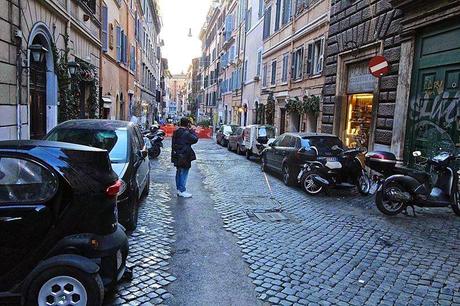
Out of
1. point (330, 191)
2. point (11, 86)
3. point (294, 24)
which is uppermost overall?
point (294, 24)

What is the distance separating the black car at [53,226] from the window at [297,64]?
681 inches

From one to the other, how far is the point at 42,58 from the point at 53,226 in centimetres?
726

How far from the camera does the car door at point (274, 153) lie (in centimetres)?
1256

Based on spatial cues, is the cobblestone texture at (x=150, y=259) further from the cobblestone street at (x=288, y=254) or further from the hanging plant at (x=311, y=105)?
the hanging plant at (x=311, y=105)

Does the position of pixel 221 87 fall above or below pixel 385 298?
above

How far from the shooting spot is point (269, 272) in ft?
15.6

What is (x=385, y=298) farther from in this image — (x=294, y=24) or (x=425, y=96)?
(x=294, y=24)

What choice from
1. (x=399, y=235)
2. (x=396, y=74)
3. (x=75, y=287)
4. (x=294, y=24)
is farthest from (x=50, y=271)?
(x=294, y=24)

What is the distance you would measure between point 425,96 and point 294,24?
1194 cm

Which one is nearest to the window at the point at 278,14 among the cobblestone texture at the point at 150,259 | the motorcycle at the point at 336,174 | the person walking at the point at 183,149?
the motorcycle at the point at 336,174

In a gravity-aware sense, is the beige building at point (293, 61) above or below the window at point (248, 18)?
below

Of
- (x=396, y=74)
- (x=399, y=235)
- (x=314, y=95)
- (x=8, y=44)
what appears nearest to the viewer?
(x=399, y=235)

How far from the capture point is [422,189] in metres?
7.45

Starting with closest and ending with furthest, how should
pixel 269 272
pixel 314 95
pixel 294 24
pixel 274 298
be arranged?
pixel 274 298 < pixel 269 272 < pixel 314 95 < pixel 294 24
